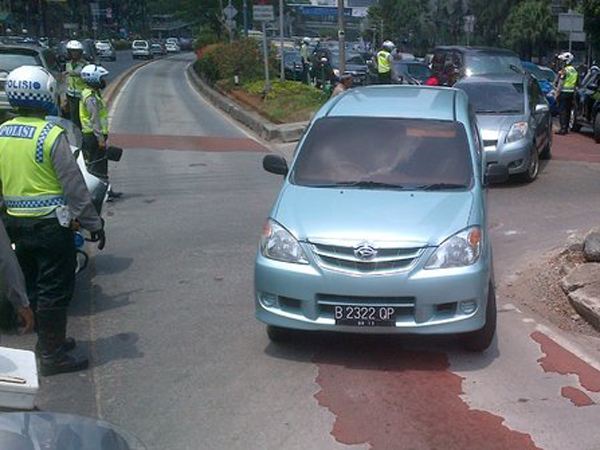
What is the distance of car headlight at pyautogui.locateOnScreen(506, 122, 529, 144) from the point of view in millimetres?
13445

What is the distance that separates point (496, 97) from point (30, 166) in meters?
10.2

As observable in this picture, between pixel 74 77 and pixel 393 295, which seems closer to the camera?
pixel 393 295

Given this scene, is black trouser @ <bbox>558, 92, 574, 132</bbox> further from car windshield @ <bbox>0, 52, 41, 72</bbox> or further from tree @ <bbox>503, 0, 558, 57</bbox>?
tree @ <bbox>503, 0, 558, 57</bbox>

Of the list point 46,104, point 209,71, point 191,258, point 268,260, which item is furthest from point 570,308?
point 209,71

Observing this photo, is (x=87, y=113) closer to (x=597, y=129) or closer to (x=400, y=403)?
(x=400, y=403)

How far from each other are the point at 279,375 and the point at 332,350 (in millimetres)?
597

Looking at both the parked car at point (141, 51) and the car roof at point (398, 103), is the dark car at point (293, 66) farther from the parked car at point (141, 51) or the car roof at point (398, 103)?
the parked car at point (141, 51)

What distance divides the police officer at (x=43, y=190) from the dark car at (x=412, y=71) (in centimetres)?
2029

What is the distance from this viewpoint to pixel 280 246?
6.24 metres

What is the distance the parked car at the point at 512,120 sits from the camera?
43.9 ft

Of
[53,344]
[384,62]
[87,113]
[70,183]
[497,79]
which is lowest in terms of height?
[53,344]

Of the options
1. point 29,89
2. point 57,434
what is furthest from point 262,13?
point 57,434

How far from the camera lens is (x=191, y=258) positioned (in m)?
9.23

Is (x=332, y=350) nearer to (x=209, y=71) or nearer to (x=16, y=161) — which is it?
(x=16, y=161)
